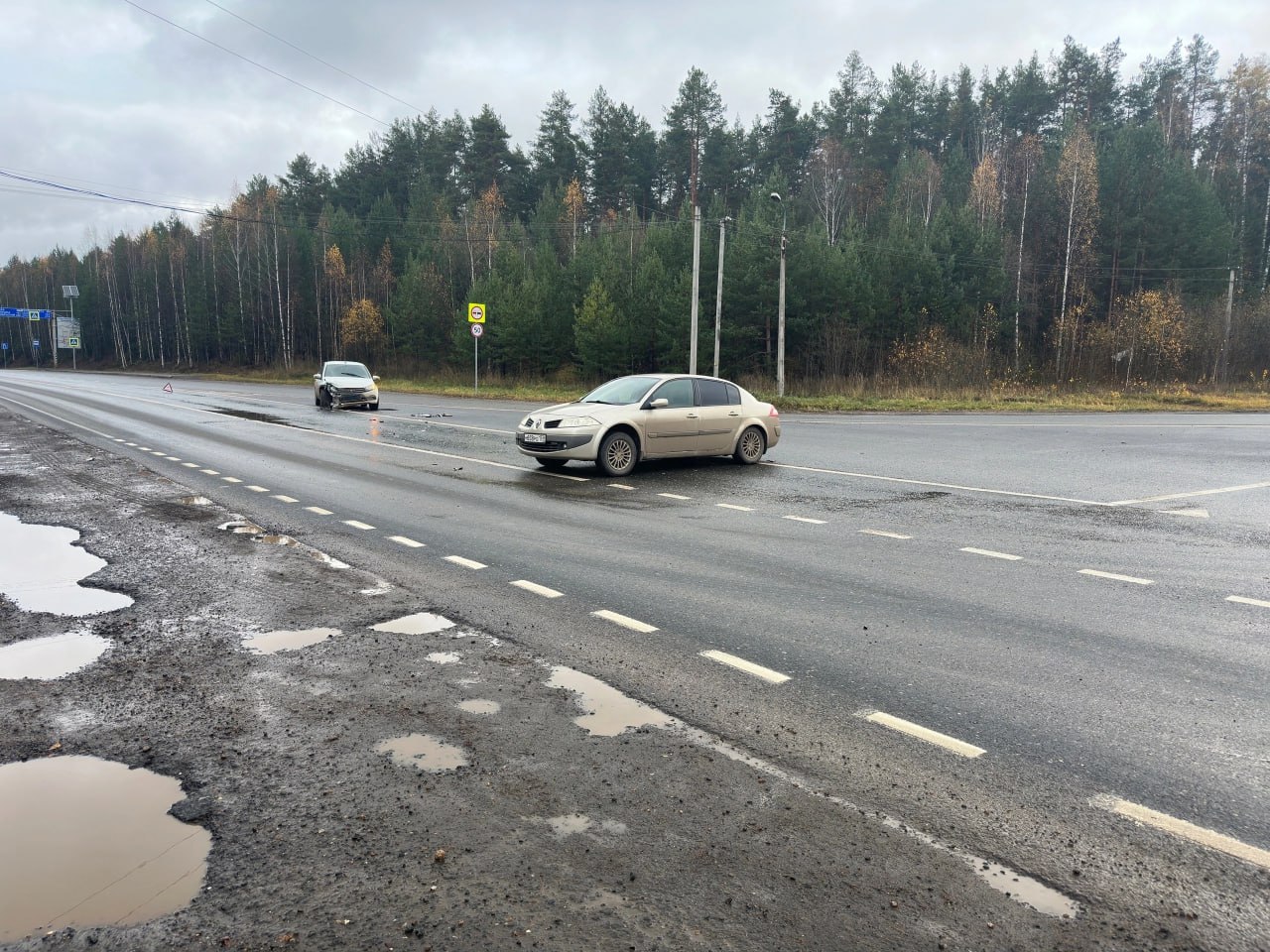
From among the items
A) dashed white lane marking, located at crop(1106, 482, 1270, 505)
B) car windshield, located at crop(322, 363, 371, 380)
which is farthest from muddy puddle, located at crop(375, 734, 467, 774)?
car windshield, located at crop(322, 363, 371, 380)

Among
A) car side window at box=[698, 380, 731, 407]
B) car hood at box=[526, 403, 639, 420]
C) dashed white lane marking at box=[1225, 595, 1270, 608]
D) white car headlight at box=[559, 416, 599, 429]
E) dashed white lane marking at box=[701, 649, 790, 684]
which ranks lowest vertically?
dashed white lane marking at box=[1225, 595, 1270, 608]

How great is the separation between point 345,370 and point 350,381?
134 cm

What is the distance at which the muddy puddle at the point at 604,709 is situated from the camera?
161 inches

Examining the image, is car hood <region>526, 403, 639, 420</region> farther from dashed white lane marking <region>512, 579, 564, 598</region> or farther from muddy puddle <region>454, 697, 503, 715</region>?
muddy puddle <region>454, 697, 503, 715</region>

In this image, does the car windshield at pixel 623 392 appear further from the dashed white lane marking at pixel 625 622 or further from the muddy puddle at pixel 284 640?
the muddy puddle at pixel 284 640

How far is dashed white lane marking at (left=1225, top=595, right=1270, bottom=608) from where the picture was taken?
638 cm

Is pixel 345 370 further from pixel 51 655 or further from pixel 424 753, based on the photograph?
pixel 424 753

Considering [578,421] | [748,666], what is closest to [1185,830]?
[748,666]

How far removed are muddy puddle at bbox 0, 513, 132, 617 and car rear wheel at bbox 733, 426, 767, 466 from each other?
9510 millimetres

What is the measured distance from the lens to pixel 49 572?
7215 millimetres

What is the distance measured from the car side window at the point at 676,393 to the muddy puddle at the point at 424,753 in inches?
389

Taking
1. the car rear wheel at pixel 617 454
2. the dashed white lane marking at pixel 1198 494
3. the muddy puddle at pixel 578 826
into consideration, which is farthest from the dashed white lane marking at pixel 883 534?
the muddy puddle at pixel 578 826

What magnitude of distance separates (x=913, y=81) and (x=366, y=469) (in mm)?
70755

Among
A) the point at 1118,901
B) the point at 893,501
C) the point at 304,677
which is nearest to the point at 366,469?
the point at 893,501
